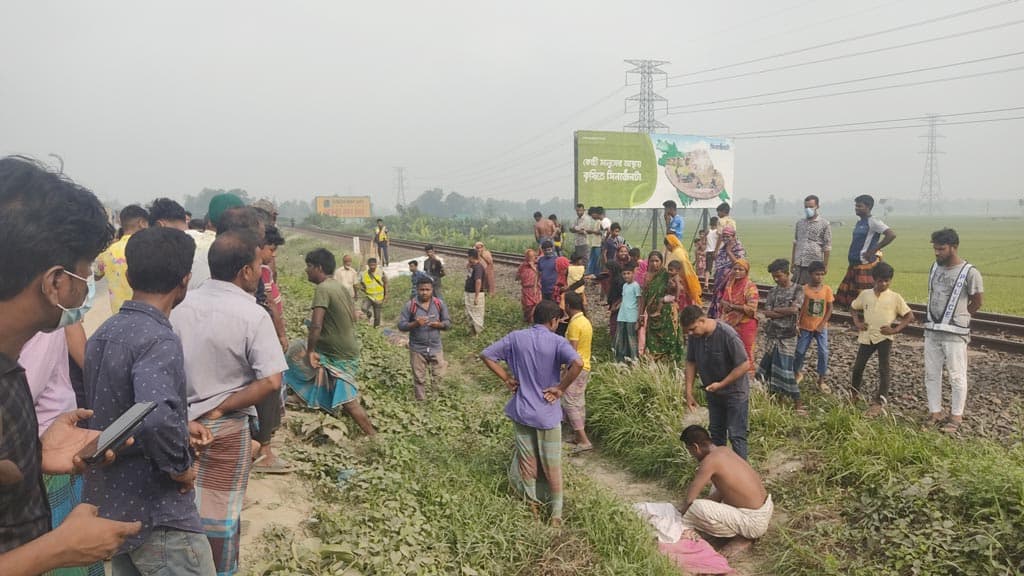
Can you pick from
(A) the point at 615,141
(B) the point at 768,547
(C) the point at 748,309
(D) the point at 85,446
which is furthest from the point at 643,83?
(D) the point at 85,446

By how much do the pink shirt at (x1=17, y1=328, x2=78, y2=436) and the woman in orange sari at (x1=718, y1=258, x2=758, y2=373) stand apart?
616 centimetres

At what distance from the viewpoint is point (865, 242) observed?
841 centimetres

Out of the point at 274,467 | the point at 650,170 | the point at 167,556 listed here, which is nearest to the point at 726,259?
the point at 274,467

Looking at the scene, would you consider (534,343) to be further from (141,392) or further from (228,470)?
(141,392)

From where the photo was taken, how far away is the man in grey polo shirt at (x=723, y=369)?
5.06 meters

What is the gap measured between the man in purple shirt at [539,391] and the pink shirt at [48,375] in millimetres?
2668

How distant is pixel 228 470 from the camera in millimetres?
2934

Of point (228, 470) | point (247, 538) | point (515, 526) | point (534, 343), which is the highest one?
point (534, 343)

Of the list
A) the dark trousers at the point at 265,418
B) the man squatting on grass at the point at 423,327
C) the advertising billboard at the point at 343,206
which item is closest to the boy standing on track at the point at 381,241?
the man squatting on grass at the point at 423,327

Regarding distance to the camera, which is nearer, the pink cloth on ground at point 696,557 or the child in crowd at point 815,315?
the pink cloth on ground at point 696,557

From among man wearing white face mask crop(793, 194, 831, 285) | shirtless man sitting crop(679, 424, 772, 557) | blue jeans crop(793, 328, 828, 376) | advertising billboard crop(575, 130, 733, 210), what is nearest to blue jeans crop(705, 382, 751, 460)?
shirtless man sitting crop(679, 424, 772, 557)

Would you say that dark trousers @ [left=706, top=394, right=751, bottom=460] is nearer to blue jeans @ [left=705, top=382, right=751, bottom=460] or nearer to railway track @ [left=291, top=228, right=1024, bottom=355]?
blue jeans @ [left=705, top=382, right=751, bottom=460]

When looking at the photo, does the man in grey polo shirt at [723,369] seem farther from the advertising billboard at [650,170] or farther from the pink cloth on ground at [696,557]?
the advertising billboard at [650,170]

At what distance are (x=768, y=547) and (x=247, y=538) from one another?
12.7 ft
